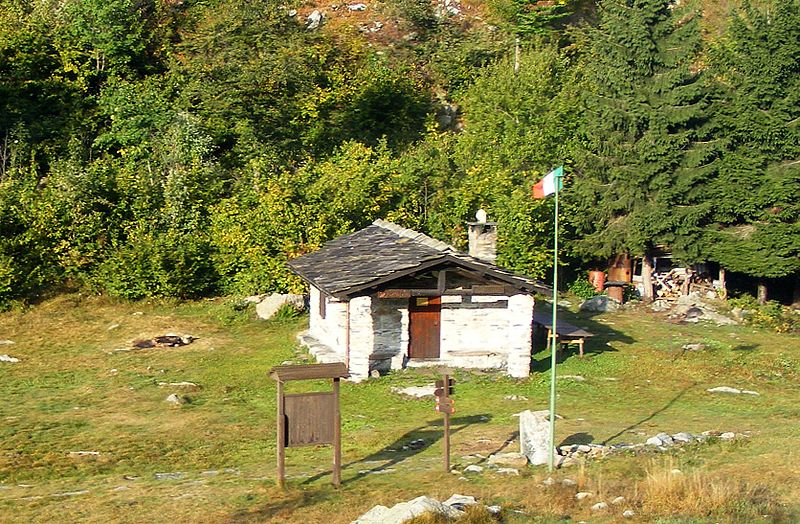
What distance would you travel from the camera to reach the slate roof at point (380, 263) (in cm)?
2319

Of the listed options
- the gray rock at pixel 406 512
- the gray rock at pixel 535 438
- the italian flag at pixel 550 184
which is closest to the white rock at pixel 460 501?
the gray rock at pixel 406 512

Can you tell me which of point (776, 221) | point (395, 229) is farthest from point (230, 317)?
point (776, 221)

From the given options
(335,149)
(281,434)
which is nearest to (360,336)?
(281,434)

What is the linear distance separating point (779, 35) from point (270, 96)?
22.1 meters

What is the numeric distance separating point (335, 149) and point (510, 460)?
27662 mm

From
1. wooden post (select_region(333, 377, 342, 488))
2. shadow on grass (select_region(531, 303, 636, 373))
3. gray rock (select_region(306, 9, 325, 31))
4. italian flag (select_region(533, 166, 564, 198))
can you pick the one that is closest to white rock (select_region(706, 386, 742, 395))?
shadow on grass (select_region(531, 303, 636, 373))

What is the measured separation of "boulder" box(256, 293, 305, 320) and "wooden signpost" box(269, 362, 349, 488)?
16402 millimetres

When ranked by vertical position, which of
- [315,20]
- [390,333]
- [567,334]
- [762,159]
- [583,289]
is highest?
[315,20]

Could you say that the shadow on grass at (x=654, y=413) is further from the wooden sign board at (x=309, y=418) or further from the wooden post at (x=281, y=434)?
the wooden post at (x=281, y=434)

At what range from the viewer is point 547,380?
24.0 m

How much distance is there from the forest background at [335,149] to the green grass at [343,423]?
330cm

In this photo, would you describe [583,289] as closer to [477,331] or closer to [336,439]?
[477,331]

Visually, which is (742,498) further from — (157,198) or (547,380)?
(157,198)

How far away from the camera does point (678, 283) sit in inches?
1506
